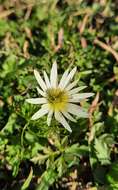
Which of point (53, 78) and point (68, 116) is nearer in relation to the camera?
point (68, 116)

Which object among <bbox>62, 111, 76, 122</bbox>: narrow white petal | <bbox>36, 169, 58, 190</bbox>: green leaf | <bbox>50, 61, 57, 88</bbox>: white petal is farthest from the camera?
<bbox>36, 169, 58, 190</bbox>: green leaf

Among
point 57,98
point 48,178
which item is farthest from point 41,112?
point 48,178

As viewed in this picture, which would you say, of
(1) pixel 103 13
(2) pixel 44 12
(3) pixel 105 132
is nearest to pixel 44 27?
(2) pixel 44 12

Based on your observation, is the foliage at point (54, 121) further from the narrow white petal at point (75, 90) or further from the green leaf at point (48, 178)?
the narrow white petal at point (75, 90)

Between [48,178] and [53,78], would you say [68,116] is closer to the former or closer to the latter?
[53,78]

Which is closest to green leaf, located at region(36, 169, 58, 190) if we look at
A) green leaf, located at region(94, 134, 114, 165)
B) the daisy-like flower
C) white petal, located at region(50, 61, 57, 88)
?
green leaf, located at region(94, 134, 114, 165)

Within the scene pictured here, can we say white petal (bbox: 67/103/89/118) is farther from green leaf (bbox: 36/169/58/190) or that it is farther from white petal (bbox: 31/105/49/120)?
green leaf (bbox: 36/169/58/190)

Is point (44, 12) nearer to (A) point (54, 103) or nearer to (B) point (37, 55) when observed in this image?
(B) point (37, 55)

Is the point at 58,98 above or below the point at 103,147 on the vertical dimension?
above
